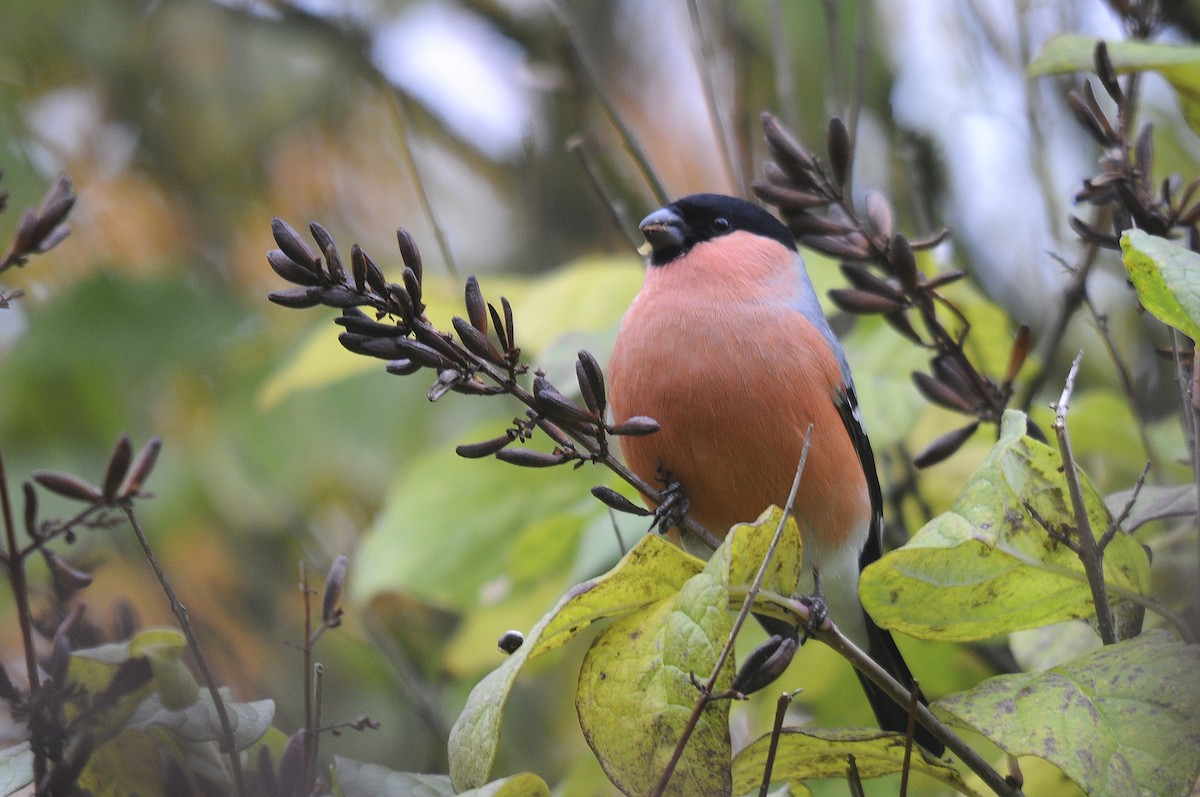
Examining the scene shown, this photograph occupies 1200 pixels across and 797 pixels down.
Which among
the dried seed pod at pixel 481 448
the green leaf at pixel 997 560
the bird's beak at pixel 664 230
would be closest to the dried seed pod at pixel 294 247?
the dried seed pod at pixel 481 448

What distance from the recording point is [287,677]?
3.49 metres

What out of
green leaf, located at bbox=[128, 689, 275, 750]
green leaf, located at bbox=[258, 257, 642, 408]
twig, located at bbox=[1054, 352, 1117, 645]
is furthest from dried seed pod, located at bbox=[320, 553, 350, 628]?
green leaf, located at bbox=[258, 257, 642, 408]

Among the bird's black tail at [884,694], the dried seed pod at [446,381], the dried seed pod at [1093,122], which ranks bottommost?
the bird's black tail at [884,694]

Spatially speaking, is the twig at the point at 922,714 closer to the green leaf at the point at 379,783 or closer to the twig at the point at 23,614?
the green leaf at the point at 379,783

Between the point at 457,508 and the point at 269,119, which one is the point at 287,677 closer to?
the point at 457,508

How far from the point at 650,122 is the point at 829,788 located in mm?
3063

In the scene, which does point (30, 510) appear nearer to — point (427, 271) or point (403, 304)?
point (403, 304)

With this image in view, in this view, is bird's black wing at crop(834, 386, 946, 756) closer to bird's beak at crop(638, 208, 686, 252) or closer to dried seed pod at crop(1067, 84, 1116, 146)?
bird's beak at crop(638, 208, 686, 252)

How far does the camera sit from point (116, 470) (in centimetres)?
128

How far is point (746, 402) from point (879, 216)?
40 cm

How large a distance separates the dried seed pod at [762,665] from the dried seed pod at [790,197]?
0.80 m

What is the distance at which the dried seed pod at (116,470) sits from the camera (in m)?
1.27

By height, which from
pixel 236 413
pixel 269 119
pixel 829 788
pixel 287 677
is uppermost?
pixel 269 119

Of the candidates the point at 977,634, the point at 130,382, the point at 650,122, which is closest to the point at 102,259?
the point at 130,382
